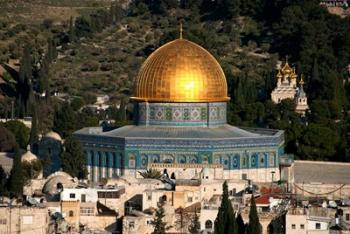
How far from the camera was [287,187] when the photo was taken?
190ft

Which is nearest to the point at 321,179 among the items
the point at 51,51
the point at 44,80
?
the point at 44,80

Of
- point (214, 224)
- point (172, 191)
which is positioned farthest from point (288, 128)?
point (214, 224)

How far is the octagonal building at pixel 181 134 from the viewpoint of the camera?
5984 centimetres

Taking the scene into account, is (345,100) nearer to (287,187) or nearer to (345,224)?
(287,187)

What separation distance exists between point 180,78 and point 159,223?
553 inches

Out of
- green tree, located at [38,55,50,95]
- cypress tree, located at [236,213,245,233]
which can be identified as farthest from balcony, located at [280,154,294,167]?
green tree, located at [38,55,50,95]

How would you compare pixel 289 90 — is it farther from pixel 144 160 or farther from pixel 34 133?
pixel 144 160

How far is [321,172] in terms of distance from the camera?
62969mm

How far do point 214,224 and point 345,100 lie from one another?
106ft

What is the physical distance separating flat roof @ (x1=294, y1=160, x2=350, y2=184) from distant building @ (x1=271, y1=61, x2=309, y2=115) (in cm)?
1332

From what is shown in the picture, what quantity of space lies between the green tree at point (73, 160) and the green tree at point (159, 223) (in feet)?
36.7

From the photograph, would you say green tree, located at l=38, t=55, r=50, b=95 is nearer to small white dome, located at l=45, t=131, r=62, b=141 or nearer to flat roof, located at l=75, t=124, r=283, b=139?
small white dome, located at l=45, t=131, r=62, b=141

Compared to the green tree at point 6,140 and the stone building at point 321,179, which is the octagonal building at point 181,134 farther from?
the green tree at point 6,140

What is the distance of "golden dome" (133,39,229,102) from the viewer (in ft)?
201
